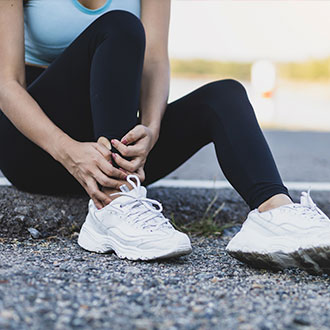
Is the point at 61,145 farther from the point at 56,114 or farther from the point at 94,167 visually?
the point at 56,114

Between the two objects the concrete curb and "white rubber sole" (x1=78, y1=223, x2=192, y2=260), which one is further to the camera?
the concrete curb

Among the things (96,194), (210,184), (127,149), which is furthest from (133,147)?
(210,184)

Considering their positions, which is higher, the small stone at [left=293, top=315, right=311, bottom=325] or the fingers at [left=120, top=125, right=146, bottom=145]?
the fingers at [left=120, top=125, right=146, bottom=145]

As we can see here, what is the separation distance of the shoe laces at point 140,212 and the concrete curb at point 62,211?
0.44m

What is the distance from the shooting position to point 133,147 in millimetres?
1542

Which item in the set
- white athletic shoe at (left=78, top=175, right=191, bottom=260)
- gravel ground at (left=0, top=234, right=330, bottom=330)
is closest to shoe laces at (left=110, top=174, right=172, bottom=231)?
white athletic shoe at (left=78, top=175, right=191, bottom=260)

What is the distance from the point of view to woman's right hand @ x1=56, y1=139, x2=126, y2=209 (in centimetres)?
150

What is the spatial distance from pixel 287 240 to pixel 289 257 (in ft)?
0.14

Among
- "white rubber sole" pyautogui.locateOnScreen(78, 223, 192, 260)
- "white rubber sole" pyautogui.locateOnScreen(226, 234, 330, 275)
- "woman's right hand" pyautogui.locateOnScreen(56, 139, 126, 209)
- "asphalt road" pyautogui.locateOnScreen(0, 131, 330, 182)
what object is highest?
"woman's right hand" pyautogui.locateOnScreen(56, 139, 126, 209)

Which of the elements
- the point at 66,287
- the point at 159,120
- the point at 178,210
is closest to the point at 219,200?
A: the point at 178,210

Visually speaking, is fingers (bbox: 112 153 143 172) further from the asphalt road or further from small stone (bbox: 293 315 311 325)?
the asphalt road

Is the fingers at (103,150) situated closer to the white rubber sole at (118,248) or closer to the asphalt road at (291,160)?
the white rubber sole at (118,248)

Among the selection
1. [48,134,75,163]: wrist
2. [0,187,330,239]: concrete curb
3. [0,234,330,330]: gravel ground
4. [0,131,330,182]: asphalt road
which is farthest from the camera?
[0,131,330,182]: asphalt road

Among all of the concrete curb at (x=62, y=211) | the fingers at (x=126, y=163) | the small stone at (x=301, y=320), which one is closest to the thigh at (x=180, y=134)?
the concrete curb at (x=62, y=211)
